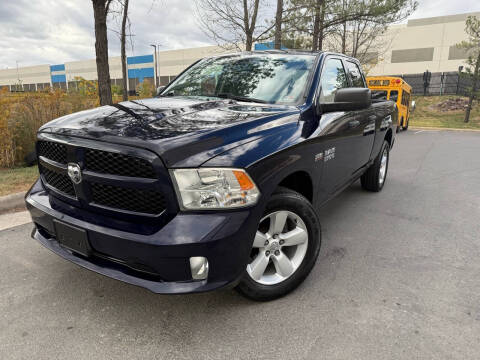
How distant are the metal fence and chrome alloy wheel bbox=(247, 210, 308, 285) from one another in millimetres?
31982

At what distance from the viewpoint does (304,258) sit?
2547 mm

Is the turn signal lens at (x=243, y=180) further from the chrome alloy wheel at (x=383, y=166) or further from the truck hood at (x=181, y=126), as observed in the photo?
the chrome alloy wheel at (x=383, y=166)

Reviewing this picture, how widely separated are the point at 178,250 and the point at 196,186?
0.35 m

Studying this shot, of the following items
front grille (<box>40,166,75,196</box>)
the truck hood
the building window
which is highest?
the building window

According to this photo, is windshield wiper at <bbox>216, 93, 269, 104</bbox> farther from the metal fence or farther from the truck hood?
the metal fence

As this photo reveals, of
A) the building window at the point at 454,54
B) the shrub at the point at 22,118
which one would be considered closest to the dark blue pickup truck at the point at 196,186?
the shrub at the point at 22,118

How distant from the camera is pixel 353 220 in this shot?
164 inches

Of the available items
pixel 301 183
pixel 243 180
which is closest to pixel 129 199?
A: pixel 243 180

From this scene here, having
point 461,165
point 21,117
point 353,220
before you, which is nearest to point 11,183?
point 21,117

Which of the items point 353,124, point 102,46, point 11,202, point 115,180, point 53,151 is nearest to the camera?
point 115,180

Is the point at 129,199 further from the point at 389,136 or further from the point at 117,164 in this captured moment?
the point at 389,136

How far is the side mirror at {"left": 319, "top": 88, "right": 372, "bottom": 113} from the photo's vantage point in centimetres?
282

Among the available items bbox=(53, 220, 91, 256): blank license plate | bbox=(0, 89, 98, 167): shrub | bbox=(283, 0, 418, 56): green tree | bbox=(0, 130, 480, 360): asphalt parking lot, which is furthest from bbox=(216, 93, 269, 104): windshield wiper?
bbox=(283, 0, 418, 56): green tree

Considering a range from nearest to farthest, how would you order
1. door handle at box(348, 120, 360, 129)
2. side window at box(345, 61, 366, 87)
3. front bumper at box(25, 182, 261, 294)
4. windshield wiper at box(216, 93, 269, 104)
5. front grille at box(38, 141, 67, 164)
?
1. front bumper at box(25, 182, 261, 294)
2. front grille at box(38, 141, 67, 164)
3. windshield wiper at box(216, 93, 269, 104)
4. door handle at box(348, 120, 360, 129)
5. side window at box(345, 61, 366, 87)
